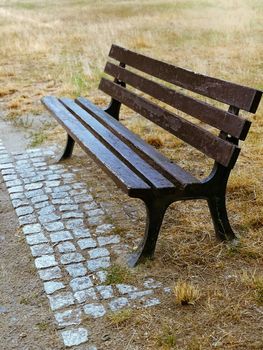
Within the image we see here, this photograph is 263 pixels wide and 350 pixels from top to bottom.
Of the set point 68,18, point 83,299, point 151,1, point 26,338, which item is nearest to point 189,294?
point 83,299

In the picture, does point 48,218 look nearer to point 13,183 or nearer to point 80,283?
point 13,183

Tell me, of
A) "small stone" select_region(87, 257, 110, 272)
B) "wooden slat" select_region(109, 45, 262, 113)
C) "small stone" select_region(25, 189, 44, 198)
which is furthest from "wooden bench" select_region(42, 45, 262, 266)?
"small stone" select_region(25, 189, 44, 198)

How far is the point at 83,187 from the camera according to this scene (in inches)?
193

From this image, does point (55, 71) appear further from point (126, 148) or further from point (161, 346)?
point (161, 346)

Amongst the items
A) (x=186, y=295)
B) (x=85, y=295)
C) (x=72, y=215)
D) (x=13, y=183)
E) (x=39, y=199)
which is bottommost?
(x=13, y=183)

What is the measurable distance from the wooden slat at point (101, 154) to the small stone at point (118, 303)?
67cm

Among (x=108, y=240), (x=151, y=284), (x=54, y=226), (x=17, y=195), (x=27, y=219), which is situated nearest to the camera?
(x=151, y=284)

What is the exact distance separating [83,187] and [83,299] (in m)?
1.89

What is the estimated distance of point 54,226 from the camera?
Answer: 13.5 feet

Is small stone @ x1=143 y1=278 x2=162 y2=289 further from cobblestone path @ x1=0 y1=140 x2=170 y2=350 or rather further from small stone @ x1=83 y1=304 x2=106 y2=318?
small stone @ x1=83 y1=304 x2=106 y2=318

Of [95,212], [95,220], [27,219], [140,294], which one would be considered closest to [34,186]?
[27,219]

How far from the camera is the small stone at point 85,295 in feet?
10.3

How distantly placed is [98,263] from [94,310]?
1.80 feet

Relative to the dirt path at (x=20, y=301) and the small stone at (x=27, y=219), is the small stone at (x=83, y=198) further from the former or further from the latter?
the dirt path at (x=20, y=301)
